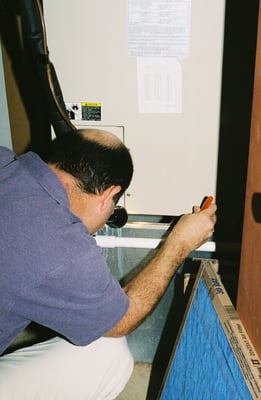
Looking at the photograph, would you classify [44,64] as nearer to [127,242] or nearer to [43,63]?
[43,63]

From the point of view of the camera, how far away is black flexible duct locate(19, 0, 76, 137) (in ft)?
3.23

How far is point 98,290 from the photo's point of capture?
77 cm

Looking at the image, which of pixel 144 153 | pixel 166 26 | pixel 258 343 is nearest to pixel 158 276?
pixel 258 343

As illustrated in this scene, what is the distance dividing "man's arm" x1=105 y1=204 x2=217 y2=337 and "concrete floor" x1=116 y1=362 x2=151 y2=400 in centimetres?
60

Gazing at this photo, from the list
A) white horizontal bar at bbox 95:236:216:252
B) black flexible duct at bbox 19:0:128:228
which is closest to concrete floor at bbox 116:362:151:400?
white horizontal bar at bbox 95:236:216:252

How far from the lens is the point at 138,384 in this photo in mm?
1417

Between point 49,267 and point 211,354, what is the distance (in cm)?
40

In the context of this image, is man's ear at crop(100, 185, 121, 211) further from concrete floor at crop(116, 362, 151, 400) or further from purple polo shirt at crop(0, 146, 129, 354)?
concrete floor at crop(116, 362, 151, 400)

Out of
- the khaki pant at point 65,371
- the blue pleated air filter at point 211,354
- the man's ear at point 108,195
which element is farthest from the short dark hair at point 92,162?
the khaki pant at point 65,371

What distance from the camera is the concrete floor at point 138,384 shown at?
4.49 ft

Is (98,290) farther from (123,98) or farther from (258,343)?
(123,98)

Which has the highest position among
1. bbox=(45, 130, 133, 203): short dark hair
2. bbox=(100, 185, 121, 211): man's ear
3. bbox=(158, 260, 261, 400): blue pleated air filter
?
bbox=(45, 130, 133, 203): short dark hair

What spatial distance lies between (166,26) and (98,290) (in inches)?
26.7

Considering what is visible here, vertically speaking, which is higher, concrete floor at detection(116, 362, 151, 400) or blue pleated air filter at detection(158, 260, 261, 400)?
blue pleated air filter at detection(158, 260, 261, 400)
